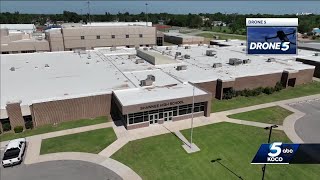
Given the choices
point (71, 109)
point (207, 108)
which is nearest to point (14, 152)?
point (71, 109)

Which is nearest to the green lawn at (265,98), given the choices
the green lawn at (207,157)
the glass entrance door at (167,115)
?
the green lawn at (207,157)

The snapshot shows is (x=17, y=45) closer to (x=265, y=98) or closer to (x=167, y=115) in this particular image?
(x=167, y=115)

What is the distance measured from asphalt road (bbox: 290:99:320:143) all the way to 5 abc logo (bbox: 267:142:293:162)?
15792mm

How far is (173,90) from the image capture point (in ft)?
132

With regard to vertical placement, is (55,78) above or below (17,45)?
below

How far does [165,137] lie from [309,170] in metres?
16.7

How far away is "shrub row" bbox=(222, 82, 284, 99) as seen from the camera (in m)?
47.2

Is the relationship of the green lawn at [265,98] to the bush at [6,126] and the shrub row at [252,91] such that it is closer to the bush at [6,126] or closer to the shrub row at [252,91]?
the shrub row at [252,91]

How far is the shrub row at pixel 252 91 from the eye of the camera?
47219mm

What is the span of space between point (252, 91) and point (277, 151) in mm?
30637

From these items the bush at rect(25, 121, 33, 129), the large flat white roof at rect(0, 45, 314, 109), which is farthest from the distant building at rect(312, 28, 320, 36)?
the bush at rect(25, 121, 33, 129)

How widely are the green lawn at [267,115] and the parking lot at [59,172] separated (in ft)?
72.2

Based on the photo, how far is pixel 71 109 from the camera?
3791 cm

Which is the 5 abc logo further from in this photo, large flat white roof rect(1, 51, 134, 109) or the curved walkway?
large flat white roof rect(1, 51, 134, 109)
